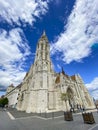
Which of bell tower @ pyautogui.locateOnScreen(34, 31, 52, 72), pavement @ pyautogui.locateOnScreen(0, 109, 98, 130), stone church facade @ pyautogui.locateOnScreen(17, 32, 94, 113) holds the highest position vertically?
bell tower @ pyautogui.locateOnScreen(34, 31, 52, 72)

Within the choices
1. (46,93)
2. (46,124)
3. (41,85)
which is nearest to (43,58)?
(41,85)

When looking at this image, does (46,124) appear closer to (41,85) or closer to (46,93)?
(46,93)

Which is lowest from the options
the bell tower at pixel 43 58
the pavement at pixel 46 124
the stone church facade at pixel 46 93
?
the pavement at pixel 46 124

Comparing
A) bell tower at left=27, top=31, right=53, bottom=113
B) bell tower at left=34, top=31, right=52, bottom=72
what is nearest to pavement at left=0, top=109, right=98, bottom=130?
bell tower at left=27, top=31, right=53, bottom=113

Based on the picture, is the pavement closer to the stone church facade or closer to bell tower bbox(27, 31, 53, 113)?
bell tower bbox(27, 31, 53, 113)

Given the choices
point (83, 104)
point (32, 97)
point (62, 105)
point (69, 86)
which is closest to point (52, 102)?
point (62, 105)

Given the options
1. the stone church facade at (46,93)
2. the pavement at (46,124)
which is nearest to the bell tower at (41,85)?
the stone church facade at (46,93)

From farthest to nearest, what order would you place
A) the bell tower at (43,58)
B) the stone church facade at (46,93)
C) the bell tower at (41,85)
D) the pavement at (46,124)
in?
1. the bell tower at (43,58)
2. the stone church facade at (46,93)
3. the bell tower at (41,85)
4. the pavement at (46,124)

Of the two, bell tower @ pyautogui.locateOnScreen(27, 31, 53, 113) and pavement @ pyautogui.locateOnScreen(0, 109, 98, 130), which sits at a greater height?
bell tower @ pyautogui.locateOnScreen(27, 31, 53, 113)

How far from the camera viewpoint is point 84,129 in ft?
29.8

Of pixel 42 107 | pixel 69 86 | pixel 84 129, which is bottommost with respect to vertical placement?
pixel 84 129

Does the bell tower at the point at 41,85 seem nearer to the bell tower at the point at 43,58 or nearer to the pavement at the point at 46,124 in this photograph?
the bell tower at the point at 43,58

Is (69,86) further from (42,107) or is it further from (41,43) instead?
(41,43)

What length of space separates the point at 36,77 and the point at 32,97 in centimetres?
808
